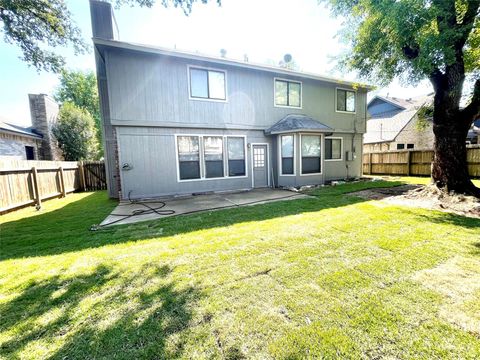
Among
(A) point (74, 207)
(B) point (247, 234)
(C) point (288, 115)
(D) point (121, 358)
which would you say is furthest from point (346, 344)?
(C) point (288, 115)

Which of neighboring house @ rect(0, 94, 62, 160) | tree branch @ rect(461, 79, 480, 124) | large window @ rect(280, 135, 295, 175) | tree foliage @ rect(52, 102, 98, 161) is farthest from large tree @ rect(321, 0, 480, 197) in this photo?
tree foliage @ rect(52, 102, 98, 161)

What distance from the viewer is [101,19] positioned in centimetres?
772

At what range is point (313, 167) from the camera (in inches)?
397

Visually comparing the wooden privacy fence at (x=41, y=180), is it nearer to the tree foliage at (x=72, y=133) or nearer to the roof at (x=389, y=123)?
the tree foliage at (x=72, y=133)

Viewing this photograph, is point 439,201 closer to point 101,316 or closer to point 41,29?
point 101,316

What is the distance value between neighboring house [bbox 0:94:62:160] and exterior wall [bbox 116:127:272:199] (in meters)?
9.16

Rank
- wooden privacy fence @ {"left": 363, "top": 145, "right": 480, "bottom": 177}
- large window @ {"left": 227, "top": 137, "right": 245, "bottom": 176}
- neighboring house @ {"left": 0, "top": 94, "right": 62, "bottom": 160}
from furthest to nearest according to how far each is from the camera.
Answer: neighboring house @ {"left": 0, "top": 94, "right": 62, "bottom": 160}
wooden privacy fence @ {"left": 363, "top": 145, "right": 480, "bottom": 177}
large window @ {"left": 227, "top": 137, "right": 245, "bottom": 176}

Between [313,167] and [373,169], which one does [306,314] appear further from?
[373,169]

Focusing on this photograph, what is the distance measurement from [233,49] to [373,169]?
12.2 m

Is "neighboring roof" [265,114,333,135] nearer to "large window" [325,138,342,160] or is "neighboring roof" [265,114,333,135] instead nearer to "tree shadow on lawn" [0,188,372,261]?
"large window" [325,138,342,160]

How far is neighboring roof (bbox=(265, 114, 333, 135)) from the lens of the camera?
9239mm

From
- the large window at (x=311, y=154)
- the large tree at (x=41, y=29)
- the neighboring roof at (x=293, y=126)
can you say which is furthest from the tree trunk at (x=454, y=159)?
the large tree at (x=41, y=29)

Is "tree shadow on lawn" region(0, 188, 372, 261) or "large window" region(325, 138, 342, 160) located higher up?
"large window" region(325, 138, 342, 160)

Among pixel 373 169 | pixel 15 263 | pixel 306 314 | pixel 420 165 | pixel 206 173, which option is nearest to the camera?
pixel 306 314
